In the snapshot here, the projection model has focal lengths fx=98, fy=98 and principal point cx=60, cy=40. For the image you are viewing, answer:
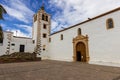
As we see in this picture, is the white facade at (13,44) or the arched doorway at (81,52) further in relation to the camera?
the white facade at (13,44)

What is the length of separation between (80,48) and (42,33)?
35.9 ft

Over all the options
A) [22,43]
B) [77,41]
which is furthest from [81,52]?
[22,43]

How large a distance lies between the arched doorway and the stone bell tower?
9.32 m

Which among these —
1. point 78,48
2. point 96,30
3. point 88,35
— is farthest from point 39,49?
point 96,30

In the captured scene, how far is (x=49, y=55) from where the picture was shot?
23.0 metres

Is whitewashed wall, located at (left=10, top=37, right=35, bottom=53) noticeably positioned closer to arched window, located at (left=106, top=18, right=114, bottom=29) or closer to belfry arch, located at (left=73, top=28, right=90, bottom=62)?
belfry arch, located at (left=73, top=28, right=90, bottom=62)

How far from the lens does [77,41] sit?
15.8m

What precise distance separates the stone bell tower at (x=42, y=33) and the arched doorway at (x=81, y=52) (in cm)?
932

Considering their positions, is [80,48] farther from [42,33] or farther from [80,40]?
[42,33]

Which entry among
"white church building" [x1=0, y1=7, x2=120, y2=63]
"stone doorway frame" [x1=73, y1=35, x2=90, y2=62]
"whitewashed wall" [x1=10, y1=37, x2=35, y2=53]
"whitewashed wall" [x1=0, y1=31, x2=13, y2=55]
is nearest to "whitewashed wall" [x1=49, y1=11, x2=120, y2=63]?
"white church building" [x1=0, y1=7, x2=120, y2=63]

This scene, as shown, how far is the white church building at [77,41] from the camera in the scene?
37.6 ft

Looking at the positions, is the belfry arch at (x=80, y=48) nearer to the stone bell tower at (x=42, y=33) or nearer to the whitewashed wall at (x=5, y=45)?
the stone bell tower at (x=42, y=33)

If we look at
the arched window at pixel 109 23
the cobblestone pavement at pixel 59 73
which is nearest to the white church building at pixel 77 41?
the arched window at pixel 109 23

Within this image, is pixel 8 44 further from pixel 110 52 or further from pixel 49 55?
pixel 110 52
